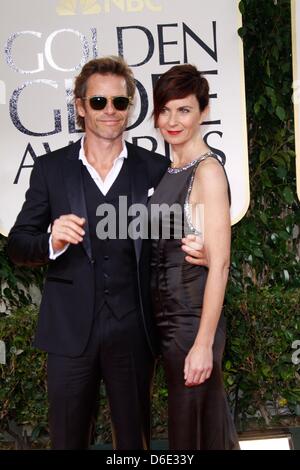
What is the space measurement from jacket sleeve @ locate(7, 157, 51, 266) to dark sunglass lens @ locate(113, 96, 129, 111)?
13.5 inches

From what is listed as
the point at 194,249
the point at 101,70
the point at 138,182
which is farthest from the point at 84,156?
the point at 194,249

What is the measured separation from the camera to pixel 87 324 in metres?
2.55

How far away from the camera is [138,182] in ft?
8.69

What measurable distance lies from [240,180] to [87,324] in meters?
1.26

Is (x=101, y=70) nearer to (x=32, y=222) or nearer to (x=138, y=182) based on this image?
(x=138, y=182)

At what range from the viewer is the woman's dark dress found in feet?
8.25

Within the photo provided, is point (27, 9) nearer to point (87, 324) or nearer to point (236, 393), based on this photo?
point (87, 324)

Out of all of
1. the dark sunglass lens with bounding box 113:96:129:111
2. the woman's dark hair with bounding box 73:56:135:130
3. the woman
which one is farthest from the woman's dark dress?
the woman's dark hair with bounding box 73:56:135:130

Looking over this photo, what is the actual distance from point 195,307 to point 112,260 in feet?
1.09

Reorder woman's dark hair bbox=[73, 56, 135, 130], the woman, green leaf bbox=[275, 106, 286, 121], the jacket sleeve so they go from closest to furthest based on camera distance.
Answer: the woman < the jacket sleeve < woman's dark hair bbox=[73, 56, 135, 130] < green leaf bbox=[275, 106, 286, 121]

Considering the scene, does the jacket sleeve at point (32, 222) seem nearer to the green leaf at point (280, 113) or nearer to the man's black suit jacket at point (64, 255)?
the man's black suit jacket at point (64, 255)

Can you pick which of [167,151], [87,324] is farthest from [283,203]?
[87,324]

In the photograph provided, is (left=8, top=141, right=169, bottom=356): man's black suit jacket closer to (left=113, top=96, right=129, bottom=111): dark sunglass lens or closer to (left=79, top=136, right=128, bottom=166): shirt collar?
(left=79, top=136, right=128, bottom=166): shirt collar

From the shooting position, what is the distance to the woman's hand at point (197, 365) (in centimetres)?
247
